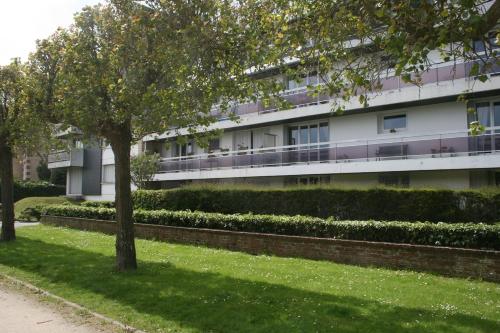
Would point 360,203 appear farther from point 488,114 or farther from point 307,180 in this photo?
point 307,180

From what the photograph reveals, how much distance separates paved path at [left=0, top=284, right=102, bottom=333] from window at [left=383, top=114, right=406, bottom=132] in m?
17.7

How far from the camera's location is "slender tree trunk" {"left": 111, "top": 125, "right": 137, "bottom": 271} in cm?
1105

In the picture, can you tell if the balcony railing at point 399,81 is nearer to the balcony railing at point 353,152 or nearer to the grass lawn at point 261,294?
the balcony railing at point 353,152

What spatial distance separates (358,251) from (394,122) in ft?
39.6

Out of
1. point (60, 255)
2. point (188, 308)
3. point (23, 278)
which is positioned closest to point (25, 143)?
point (60, 255)

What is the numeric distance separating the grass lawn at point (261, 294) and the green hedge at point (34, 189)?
3912 centimetres

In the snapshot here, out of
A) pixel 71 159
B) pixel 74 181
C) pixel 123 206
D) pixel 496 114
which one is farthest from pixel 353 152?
pixel 74 181

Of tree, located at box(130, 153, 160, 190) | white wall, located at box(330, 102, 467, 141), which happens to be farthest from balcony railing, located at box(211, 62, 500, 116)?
tree, located at box(130, 153, 160, 190)

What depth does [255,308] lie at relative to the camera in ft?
24.7

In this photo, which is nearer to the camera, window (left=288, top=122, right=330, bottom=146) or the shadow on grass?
the shadow on grass

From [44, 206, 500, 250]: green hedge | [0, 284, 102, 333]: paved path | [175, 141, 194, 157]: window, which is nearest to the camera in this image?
[0, 284, 102, 333]: paved path

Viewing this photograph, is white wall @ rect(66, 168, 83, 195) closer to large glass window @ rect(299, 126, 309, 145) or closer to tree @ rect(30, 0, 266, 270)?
large glass window @ rect(299, 126, 309, 145)

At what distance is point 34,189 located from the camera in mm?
49938

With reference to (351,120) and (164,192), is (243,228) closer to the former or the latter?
(164,192)
